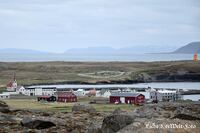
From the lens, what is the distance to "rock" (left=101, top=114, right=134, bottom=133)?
14.3m

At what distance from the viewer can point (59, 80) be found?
534 feet

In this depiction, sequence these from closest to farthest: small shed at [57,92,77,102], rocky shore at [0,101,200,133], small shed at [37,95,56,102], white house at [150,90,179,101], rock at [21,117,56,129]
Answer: rocky shore at [0,101,200,133]
rock at [21,117,56,129]
small shed at [57,92,77,102]
small shed at [37,95,56,102]
white house at [150,90,179,101]

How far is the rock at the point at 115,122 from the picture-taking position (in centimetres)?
1434

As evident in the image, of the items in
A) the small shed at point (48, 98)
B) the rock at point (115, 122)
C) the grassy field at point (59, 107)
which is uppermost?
the rock at point (115, 122)

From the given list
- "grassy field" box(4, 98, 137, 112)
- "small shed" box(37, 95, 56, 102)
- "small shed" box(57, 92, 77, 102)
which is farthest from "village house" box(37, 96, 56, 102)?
"grassy field" box(4, 98, 137, 112)

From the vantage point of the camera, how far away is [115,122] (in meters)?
14.4

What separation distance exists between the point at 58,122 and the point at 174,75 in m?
165

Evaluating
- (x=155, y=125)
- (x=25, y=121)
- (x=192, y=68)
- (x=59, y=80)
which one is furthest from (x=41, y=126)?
(x=192, y=68)

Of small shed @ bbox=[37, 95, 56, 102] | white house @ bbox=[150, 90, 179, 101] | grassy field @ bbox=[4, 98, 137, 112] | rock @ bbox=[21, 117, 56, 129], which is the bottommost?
white house @ bbox=[150, 90, 179, 101]

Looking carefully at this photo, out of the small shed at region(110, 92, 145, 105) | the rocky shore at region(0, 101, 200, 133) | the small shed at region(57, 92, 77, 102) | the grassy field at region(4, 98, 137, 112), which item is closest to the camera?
the rocky shore at region(0, 101, 200, 133)

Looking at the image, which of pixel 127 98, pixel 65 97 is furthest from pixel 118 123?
pixel 65 97

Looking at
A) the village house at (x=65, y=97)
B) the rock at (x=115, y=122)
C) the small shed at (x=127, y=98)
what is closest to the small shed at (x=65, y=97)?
the village house at (x=65, y=97)

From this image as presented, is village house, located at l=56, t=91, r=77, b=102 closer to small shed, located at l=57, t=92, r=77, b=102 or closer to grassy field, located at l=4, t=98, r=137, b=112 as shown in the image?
small shed, located at l=57, t=92, r=77, b=102

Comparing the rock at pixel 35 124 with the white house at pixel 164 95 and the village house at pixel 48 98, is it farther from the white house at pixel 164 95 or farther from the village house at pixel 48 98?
the white house at pixel 164 95
